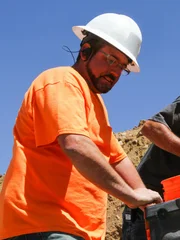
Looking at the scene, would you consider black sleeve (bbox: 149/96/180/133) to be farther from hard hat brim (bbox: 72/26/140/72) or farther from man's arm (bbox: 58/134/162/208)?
man's arm (bbox: 58/134/162/208)

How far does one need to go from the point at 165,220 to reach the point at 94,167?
0.46 metres

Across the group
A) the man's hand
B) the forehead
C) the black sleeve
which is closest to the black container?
the man's hand

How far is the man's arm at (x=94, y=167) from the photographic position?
2887mm

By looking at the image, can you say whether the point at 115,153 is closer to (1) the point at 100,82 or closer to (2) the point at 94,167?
(1) the point at 100,82

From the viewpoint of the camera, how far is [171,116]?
4.81 m

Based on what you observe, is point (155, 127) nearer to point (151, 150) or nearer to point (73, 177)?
point (151, 150)

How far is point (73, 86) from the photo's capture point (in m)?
3.12

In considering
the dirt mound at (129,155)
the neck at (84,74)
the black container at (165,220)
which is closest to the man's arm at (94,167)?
the black container at (165,220)

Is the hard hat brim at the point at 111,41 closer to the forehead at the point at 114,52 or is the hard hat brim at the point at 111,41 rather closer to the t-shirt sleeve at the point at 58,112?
the forehead at the point at 114,52

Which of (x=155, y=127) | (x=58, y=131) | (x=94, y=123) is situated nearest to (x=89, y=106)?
(x=94, y=123)

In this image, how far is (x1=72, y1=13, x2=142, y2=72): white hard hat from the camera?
348cm

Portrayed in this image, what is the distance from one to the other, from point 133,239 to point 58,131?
2125 mm

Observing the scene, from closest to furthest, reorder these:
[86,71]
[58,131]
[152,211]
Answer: [152,211]
[58,131]
[86,71]

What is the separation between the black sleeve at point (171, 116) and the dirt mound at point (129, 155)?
25.2 ft
